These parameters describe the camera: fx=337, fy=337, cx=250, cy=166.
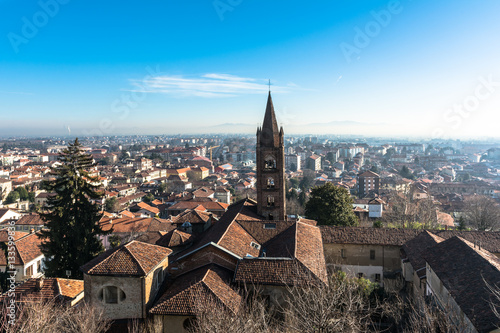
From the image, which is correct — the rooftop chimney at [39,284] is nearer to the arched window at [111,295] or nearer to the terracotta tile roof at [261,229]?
the arched window at [111,295]

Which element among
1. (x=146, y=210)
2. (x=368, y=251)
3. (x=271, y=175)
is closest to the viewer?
(x=368, y=251)

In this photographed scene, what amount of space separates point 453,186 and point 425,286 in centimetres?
8248

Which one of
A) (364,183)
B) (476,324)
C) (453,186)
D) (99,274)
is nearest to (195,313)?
(99,274)

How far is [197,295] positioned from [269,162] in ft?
47.3

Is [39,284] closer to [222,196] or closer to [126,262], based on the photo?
[126,262]

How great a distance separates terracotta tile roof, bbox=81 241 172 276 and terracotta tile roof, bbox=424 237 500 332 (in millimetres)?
13143

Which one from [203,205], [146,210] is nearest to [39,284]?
[203,205]

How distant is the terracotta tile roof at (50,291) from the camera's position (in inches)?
680

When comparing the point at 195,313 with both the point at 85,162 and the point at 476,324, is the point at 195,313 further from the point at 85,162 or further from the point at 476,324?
the point at 85,162

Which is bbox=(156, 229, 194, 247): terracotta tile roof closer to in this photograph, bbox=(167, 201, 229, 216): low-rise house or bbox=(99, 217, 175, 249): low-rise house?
bbox=(99, 217, 175, 249): low-rise house

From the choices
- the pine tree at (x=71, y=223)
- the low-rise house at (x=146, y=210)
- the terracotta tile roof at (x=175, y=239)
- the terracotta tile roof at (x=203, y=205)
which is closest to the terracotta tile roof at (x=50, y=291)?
the pine tree at (x=71, y=223)

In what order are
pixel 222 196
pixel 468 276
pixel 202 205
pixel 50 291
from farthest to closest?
pixel 222 196
pixel 202 205
pixel 50 291
pixel 468 276

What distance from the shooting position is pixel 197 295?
1423cm

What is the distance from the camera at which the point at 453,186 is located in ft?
292
